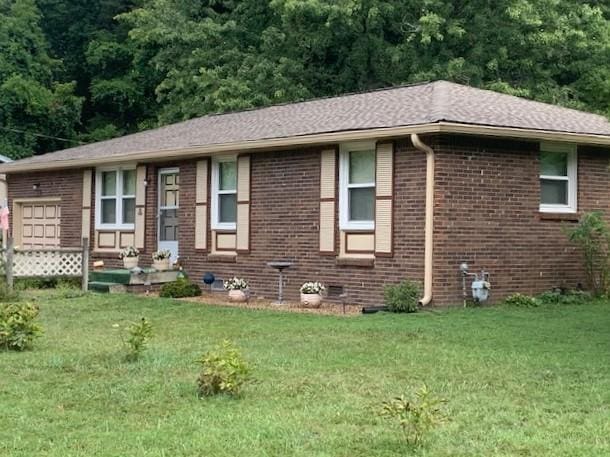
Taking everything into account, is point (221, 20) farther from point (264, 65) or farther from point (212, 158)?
point (212, 158)

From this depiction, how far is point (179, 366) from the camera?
323 inches

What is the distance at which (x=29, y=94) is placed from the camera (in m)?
32.7

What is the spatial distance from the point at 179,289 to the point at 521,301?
6.11 metres

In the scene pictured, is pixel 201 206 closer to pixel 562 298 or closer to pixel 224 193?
pixel 224 193

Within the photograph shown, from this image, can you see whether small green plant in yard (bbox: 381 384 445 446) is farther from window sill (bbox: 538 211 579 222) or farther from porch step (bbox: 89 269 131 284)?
porch step (bbox: 89 269 131 284)

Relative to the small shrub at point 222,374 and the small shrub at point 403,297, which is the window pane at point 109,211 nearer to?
the small shrub at point 403,297

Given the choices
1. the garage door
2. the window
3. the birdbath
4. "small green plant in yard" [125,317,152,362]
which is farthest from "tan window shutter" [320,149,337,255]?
the garage door

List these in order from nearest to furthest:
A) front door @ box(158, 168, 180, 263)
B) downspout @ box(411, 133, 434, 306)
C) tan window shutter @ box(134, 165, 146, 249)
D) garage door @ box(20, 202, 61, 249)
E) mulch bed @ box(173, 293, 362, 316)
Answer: downspout @ box(411, 133, 434, 306) < mulch bed @ box(173, 293, 362, 316) < front door @ box(158, 168, 180, 263) < tan window shutter @ box(134, 165, 146, 249) < garage door @ box(20, 202, 61, 249)

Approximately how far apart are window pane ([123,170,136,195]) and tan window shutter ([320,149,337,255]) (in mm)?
5834

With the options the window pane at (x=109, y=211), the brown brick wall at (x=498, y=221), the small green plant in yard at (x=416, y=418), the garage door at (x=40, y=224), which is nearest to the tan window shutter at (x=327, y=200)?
the brown brick wall at (x=498, y=221)

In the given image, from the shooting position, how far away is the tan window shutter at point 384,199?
13.6 meters

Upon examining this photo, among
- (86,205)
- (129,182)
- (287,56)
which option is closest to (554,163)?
(129,182)

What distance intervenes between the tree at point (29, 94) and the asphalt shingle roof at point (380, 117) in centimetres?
1374

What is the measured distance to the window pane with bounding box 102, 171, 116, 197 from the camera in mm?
19484
